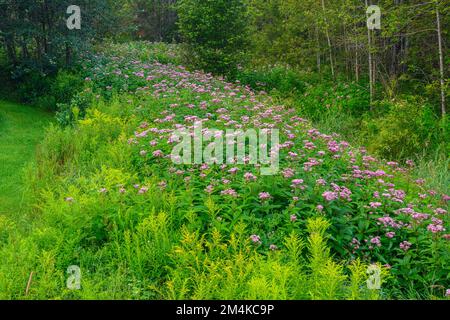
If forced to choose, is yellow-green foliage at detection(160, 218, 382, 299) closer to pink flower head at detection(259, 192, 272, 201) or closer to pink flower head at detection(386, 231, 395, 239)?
pink flower head at detection(259, 192, 272, 201)

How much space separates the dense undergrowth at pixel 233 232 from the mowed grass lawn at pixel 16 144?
474 millimetres

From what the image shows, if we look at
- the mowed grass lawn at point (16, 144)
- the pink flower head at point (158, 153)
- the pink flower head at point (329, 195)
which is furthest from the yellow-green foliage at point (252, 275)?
the mowed grass lawn at point (16, 144)

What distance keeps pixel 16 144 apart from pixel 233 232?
5.89 metres

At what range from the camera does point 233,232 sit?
3.79 m

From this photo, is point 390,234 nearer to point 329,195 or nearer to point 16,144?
point 329,195

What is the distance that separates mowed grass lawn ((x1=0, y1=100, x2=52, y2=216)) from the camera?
584 centimetres

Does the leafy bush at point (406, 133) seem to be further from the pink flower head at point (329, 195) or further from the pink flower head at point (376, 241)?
the pink flower head at point (376, 241)

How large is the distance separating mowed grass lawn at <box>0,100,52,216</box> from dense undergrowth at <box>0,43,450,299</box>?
18.7 inches

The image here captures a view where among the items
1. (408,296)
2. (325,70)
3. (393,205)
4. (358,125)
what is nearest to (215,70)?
(325,70)

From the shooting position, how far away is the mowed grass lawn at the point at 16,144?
5.84 m

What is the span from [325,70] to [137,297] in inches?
465

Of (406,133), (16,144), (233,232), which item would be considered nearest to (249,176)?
(233,232)

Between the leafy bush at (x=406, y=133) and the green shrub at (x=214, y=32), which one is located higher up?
the green shrub at (x=214, y=32)

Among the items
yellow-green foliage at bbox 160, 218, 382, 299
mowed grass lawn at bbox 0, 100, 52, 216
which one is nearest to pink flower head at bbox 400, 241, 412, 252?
yellow-green foliage at bbox 160, 218, 382, 299
